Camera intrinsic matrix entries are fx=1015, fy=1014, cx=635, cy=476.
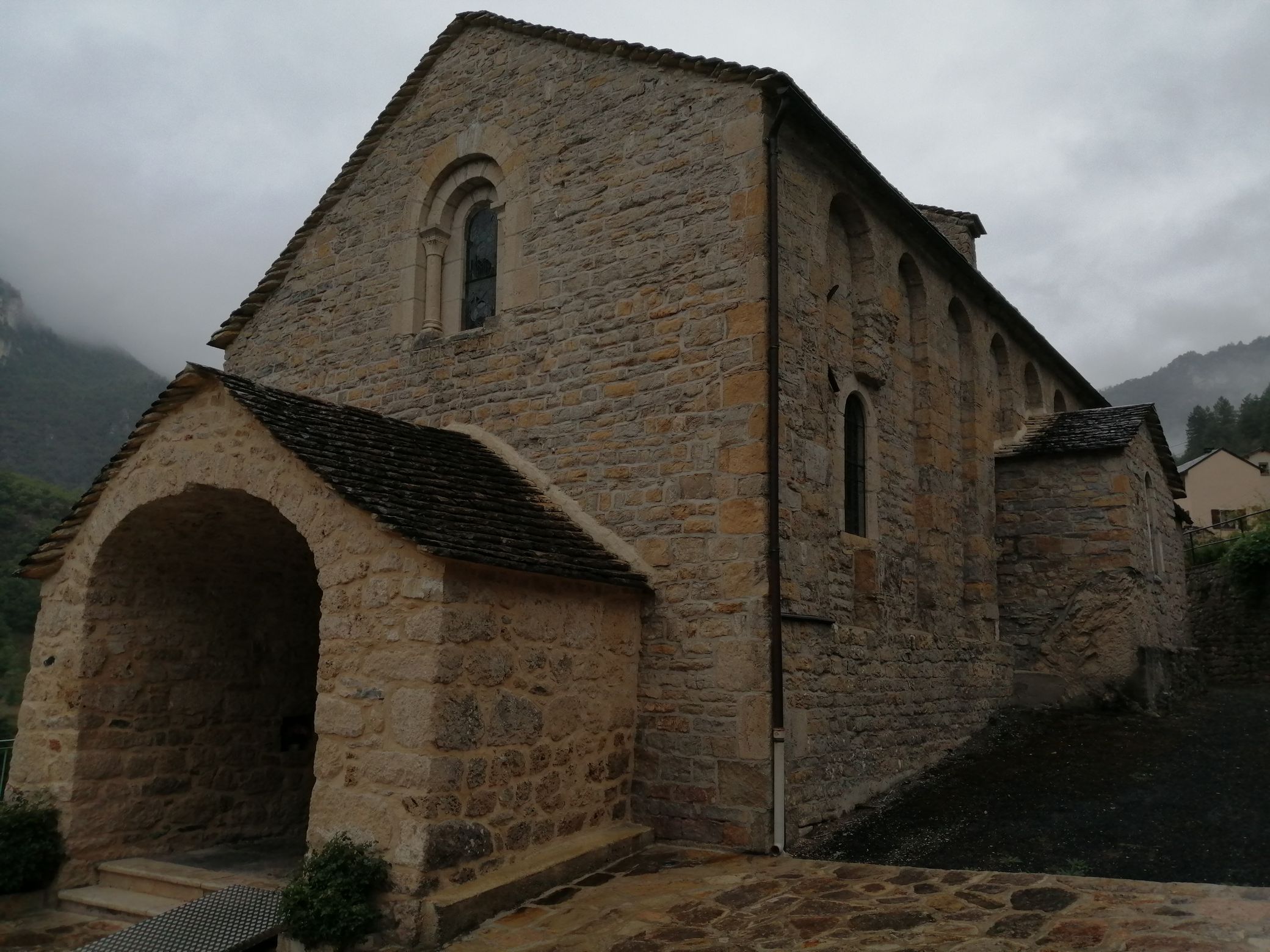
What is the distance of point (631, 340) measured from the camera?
28.6ft

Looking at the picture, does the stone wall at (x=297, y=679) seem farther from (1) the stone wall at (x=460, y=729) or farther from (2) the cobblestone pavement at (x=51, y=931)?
(2) the cobblestone pavement at (x=51, y=931)

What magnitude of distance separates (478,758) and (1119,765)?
6.28 m

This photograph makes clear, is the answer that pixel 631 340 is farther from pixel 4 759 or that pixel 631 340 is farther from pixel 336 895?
pixel 4 759

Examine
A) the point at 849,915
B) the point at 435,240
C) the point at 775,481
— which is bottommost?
the point at 849,915

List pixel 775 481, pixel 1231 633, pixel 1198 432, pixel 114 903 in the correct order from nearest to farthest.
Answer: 1. pixel 114 903
2. pixel 775 481
3. pixel 1231 633
4. pixel 1198 432

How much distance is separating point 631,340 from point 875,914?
4872mm

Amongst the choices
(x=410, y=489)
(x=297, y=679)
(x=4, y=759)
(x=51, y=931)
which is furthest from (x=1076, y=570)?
(x=4, y=759)

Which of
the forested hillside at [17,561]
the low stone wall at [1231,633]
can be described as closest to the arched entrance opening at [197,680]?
the forested hillside at [17,561]

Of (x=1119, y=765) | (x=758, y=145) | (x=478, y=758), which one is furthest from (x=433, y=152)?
(x=1119, y=765)

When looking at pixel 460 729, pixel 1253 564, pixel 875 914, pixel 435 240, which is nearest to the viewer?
pixel 875 914

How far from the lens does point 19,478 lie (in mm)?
30281

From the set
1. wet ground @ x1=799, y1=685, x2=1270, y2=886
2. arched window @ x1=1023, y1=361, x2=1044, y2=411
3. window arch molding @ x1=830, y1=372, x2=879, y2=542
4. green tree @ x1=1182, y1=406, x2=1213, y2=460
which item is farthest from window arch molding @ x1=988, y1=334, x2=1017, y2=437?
green tree @ x1=1182, y1=406, x2=1213, y2=460

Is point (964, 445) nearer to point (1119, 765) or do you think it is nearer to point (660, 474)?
point (1119, 765)

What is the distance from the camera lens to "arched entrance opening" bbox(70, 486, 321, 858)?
25.0ft
